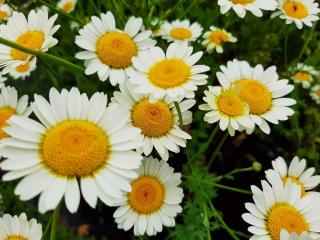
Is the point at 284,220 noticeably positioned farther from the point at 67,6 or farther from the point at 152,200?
the point at 67,6

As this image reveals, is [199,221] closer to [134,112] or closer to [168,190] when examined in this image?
[168,190]

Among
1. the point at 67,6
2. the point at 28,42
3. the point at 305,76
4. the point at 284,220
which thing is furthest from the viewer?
the point at 67,6

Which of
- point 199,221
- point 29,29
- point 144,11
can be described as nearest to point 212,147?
point 199,221

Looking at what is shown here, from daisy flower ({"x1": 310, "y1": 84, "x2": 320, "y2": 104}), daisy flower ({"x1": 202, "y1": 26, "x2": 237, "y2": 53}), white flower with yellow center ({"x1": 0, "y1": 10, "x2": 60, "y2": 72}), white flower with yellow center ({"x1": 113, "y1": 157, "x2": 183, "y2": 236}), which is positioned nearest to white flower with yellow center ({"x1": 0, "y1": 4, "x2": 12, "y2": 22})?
white flower with yellow center ({"x1": 0, "y1": 10, "x2": 60, "y2": 72})

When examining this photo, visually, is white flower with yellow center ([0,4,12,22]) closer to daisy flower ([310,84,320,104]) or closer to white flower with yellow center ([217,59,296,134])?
white flower with yellow center ([217,59,296,134])

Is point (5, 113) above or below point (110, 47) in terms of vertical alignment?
below

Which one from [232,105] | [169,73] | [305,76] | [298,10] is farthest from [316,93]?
[169,73]

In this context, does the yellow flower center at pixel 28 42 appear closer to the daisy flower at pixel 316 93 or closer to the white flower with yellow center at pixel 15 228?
the white flower with yellow center at pixel 15 228
